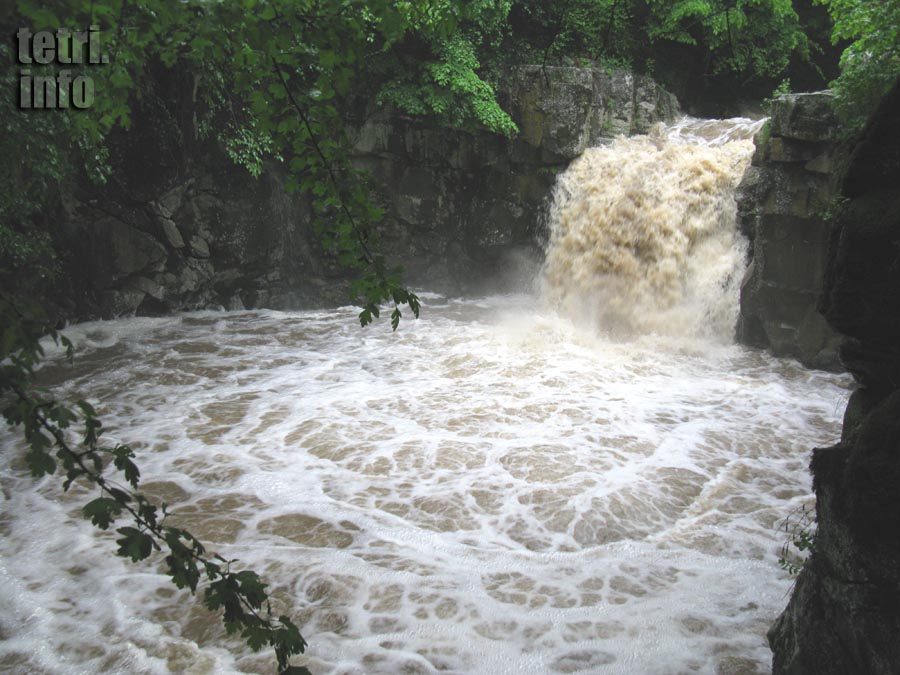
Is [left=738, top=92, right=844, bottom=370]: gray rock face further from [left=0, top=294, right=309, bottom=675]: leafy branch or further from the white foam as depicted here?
[left=0, top=294, right=309, bottom=675]: leafy branch

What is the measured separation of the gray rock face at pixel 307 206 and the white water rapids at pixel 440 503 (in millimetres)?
1375

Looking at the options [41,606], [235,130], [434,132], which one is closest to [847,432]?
[41,606]

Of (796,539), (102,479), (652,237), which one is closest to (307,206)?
(652,237)

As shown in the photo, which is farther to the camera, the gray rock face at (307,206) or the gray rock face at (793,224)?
the gray rock face at (307,206)

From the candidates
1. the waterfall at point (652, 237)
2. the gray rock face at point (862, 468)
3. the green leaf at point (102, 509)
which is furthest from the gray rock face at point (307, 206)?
the green leaf at point (102, 509)

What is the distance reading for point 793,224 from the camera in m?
8.43

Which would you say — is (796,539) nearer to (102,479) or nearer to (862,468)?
(862,468)

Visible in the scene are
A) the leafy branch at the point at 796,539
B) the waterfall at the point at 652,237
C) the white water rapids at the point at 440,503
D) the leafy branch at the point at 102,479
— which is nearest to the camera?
the leafy branch at the point at 102,479

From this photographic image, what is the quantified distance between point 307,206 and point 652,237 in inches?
227

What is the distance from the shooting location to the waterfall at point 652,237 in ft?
32.0

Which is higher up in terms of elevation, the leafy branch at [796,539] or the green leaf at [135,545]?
the green leaf at [135,545]

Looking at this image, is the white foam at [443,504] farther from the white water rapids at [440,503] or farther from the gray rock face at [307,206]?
the gray rock face at [307,206]

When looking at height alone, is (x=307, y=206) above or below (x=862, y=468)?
above

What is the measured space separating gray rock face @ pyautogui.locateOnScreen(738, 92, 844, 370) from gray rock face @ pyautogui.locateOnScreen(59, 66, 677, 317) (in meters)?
3.81
